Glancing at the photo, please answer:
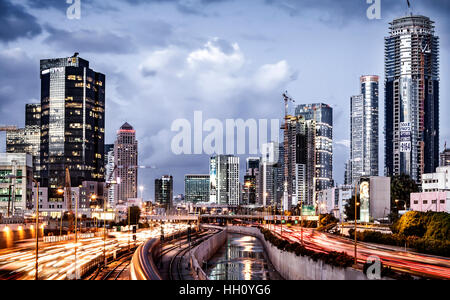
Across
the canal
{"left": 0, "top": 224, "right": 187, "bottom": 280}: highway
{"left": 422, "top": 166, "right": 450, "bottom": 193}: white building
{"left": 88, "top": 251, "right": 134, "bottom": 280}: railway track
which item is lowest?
the canal

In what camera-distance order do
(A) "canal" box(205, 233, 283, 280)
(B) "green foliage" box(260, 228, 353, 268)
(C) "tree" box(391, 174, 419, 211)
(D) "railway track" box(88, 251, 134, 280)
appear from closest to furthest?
(B) "green foliage" box(260, 228, 353, 268), (D) "railway track" box(88, 251, 134, 280), (A) "canal" box(205, 233, 283, 280), (C) "tree" box(391, 174, 419, 211)

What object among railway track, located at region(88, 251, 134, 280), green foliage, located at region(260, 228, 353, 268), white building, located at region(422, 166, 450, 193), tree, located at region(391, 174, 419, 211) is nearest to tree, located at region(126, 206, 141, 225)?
tree, located at region(391, 174, 419, 211)

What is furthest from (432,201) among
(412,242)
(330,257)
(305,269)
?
(330,257)

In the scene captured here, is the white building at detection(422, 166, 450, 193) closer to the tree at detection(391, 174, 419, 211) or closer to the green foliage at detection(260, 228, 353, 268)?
the tree at detection(391, 174, 419, 211)

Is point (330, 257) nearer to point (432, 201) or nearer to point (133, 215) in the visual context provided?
point (432, 201)

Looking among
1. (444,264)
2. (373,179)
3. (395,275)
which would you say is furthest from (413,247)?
(373,179)

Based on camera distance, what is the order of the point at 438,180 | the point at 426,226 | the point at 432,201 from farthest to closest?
the point at 438,180, the point at 432,201, the point at 426,226

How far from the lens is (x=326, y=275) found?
164 feet

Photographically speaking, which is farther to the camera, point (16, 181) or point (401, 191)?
point (16, 181)

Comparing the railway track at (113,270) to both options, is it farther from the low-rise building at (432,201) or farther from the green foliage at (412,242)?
the low-rise building at (432,201)
